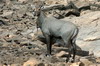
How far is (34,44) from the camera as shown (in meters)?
15.2

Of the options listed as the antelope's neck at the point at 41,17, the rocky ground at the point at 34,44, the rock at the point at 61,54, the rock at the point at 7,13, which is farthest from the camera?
the rock at the point at 7,13

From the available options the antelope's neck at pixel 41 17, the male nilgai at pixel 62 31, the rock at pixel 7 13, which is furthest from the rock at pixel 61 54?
the rock at pixel 7 13

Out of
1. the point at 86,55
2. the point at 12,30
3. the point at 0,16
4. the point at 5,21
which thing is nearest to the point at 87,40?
the point at 86,55

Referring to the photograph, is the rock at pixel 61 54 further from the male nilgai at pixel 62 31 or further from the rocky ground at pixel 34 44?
the male nilgai at pixel 62 31

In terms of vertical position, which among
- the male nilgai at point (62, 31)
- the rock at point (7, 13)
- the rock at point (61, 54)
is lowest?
the rock at point (7, 13)

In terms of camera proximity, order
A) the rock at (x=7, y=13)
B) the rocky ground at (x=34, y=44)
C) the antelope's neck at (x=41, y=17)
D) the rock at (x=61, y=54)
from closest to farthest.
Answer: the rocky ground at (x=34, y=44) → the rock at (x=61, y=54) → the antelope's neck at (x=41, y=17) → the rock at (x=7, y=13)

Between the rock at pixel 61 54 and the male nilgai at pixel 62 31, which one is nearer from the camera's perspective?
the male nilgai at pixel 62 31

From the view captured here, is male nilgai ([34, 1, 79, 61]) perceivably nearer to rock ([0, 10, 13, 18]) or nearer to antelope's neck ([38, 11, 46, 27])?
antelope's neck ([38, 11, 46, 27])

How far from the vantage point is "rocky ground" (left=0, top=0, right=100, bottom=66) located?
1167 centimetres

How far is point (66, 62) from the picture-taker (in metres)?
12.0

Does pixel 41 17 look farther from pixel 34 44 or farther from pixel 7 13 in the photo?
pixel 7 13

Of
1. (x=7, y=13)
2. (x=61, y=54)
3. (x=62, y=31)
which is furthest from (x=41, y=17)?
(x=7, y=13)

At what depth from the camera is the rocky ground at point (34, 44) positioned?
38.3 ft

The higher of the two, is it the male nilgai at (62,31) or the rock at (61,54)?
the male nilgai at (62,31)
